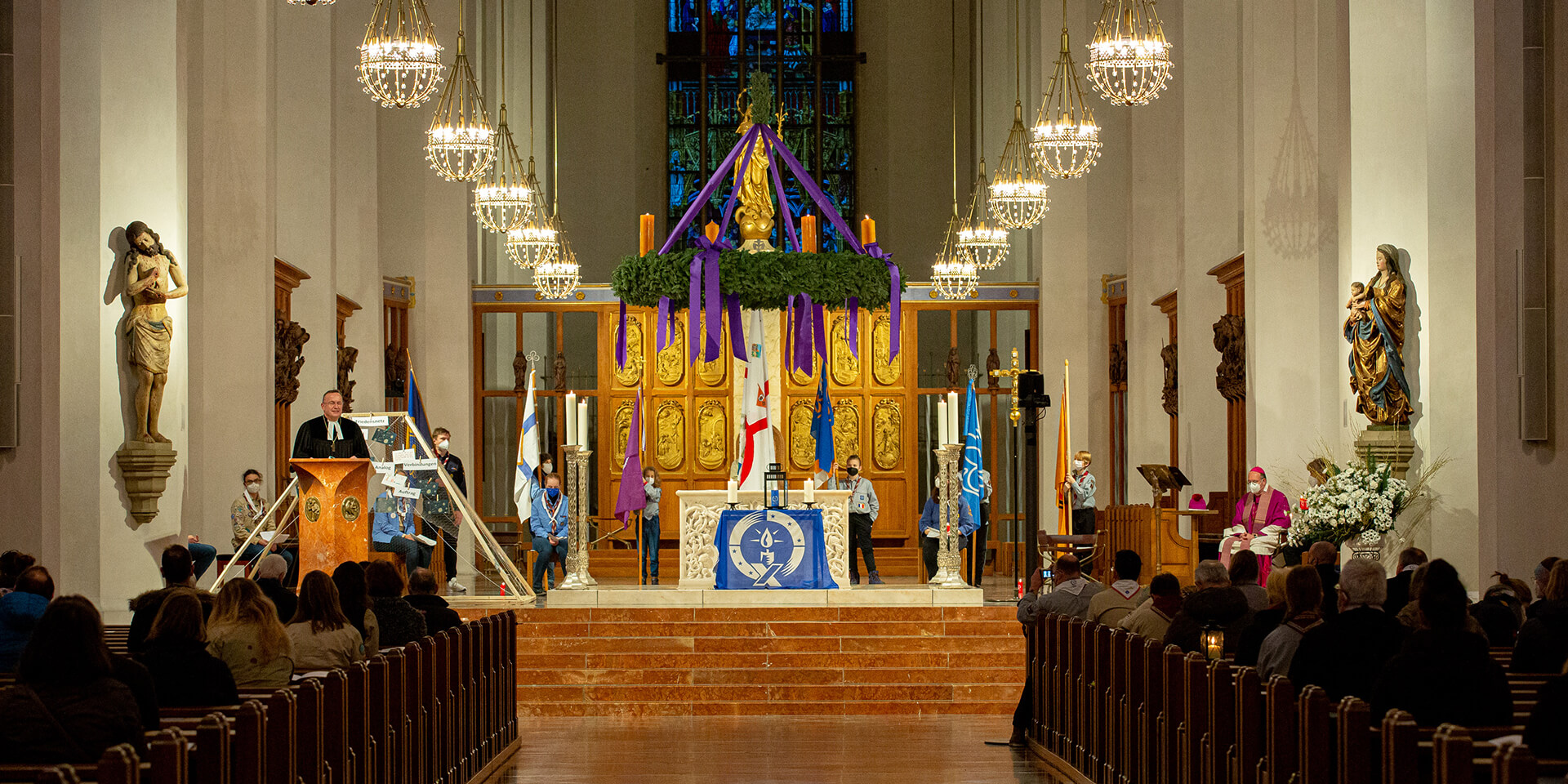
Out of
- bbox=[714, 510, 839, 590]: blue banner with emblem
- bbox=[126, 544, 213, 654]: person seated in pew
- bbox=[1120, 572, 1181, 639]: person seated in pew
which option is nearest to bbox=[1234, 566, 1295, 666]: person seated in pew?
bbox=[1120, 572, 1181, 639]: person seated in pew

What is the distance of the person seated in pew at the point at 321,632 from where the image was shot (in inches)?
270

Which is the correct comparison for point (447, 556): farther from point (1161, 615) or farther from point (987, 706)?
point (1161, 615)

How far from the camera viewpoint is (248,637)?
6367mm

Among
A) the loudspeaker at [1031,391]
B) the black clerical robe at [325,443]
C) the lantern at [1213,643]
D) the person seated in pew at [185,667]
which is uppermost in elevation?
the loudspeaker at [1031,391]

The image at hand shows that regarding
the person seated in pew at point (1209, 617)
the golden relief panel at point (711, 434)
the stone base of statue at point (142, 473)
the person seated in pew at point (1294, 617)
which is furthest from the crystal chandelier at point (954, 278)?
the person seated in pew at point (1294, 617)

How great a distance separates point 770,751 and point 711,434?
12.1 m

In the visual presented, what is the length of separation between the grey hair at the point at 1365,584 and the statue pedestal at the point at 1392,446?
Result: 5.94 metres

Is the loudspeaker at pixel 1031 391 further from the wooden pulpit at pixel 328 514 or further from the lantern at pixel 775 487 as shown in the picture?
the wooden pulpit at pixel 328 514

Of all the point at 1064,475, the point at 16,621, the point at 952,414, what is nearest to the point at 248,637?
the point at 16,621

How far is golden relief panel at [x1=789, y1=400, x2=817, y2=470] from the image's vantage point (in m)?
21.6

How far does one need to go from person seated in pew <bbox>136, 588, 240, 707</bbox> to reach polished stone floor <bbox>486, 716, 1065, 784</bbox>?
3.00m

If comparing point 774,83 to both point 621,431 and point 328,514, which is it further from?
point 328,514

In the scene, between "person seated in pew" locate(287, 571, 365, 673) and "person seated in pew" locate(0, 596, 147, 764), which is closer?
"person seated in pew" locate(0, 596, 147, 764)

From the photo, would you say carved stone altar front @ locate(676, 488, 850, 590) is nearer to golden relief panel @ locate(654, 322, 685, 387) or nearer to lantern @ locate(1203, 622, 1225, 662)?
golden relief panel @ locate(654, 322, 685, 387)
